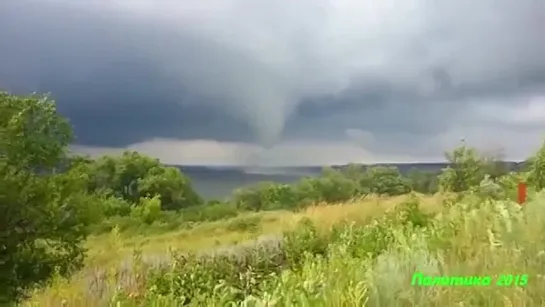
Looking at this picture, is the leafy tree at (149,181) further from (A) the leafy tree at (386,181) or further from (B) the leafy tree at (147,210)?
(A) the leafy tree at (386,181)

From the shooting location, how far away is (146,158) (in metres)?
4.99

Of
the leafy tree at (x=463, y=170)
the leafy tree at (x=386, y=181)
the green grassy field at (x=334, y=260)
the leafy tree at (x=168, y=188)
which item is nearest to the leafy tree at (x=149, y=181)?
the leafy tree at (x=168, y=188)

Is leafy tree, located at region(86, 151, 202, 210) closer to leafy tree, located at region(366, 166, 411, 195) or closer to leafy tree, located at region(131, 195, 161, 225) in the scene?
leafy tree, located at region(131, 195, 161, 225)

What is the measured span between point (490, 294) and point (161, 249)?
2853 millimetres

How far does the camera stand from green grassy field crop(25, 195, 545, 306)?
60.0 inches

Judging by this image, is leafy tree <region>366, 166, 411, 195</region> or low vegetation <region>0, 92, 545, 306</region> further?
leafy tree <region>366, 166, 411, 195</region>

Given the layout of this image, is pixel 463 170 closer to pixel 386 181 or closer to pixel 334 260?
pixel 386 181

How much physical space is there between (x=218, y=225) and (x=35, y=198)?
5.43ft

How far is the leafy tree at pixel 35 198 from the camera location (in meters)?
5.01

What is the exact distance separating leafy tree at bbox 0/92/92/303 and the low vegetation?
1 cm

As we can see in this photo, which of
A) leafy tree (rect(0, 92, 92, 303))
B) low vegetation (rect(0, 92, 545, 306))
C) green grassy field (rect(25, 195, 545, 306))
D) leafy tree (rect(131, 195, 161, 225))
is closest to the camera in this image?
green grassy field (rect(25, 195, 545, 306))

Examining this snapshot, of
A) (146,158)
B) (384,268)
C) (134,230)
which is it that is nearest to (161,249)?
(134,230)

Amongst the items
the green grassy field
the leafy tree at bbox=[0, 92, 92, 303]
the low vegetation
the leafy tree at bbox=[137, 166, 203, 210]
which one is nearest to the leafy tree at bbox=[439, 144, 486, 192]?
the low vegetation

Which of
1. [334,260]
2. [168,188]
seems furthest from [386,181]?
[334,260]
